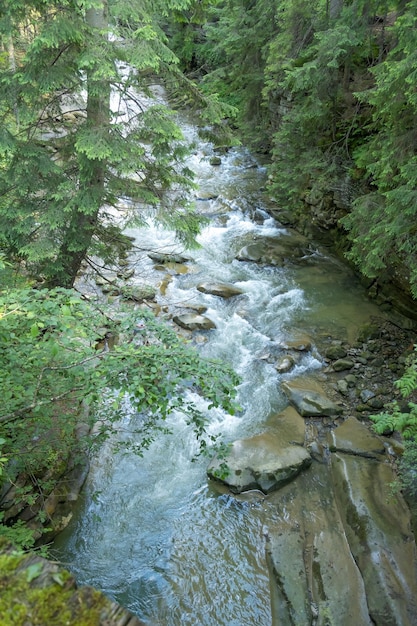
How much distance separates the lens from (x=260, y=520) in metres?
6.37

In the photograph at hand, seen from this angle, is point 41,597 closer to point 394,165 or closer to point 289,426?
point 289,426

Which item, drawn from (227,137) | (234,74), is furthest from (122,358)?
(234,74)

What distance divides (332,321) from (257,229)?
18.4 feet

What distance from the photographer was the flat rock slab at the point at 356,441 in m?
7.29

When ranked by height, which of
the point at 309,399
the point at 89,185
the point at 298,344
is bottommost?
the point at 309,399

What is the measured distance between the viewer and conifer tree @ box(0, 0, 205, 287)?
5.90 meters

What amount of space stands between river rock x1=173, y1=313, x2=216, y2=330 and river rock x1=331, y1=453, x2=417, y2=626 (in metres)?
4.56

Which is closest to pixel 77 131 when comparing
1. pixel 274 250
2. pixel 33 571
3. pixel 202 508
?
pixel 202 508

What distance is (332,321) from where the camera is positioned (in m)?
10.9

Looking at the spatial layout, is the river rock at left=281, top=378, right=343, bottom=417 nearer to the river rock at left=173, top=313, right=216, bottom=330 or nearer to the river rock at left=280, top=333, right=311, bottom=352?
the river rock at left=280, top=333, right=311, bottom=352

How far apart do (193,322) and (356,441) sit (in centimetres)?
481

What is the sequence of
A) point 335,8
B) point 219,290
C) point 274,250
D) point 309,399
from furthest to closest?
point 274,250
point 335,8
point 219,290
point 309,399

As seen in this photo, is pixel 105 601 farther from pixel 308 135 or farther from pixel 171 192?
pixel 308 135

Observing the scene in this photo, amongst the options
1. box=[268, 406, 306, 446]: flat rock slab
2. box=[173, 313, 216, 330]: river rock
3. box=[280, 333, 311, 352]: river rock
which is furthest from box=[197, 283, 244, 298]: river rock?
box=[268, 406, 306, 446]: flat rock slab
